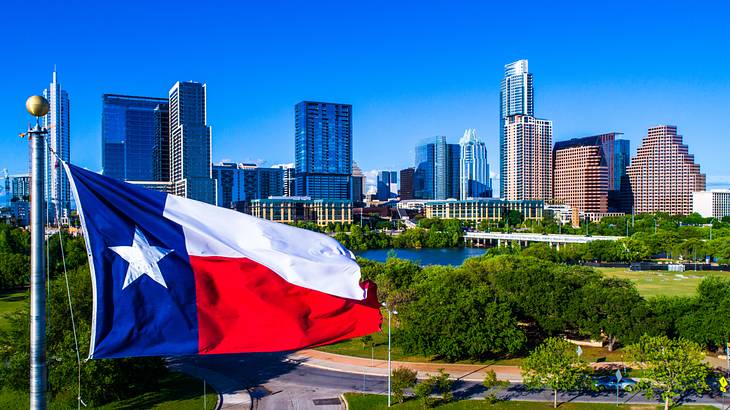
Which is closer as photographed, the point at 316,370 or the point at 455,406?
the point at 455,406

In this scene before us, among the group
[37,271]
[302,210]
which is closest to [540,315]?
[37,271]

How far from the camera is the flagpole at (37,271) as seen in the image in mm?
6398

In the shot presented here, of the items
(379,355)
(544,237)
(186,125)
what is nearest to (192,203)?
(379,355)

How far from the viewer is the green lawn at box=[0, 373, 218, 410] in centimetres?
2508

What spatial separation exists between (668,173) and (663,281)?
14688 centimetres

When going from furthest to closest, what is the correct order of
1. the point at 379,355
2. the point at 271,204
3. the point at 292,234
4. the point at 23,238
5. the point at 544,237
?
the point at 271,204 < the point at 544,237 < the point at 23,238 < the point at 379,355 < the point at 292,234

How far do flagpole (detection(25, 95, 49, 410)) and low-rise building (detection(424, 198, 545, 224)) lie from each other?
169917 millimetres

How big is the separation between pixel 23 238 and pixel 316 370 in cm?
6671

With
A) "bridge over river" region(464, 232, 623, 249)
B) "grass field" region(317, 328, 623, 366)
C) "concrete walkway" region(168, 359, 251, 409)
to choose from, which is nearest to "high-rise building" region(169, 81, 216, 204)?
"bridge over river" region(464, 232, 623, 249)

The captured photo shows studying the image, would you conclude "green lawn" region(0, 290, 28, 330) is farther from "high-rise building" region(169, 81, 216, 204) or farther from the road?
"high-rise building" region(169, 81, 216, 204)

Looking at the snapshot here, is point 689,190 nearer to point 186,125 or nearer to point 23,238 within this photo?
point 186,125

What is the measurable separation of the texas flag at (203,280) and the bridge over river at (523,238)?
379 feet

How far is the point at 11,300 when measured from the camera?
53750 millimetres

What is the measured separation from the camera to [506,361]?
3241cm
